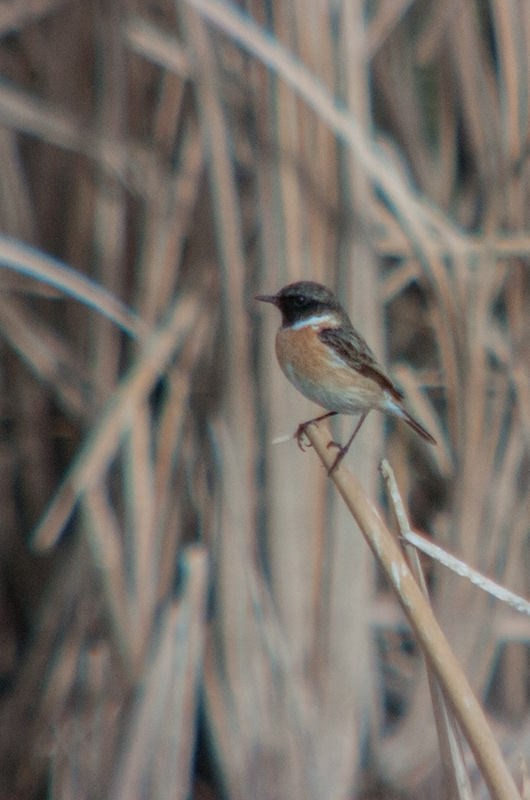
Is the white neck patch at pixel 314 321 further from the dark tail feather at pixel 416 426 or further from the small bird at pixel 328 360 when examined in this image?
the dark tail feather at pixel 416 426

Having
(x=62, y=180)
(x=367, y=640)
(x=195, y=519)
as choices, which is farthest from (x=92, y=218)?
(x=367, y=640)

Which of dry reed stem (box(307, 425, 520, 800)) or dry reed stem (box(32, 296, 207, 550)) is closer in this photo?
dry reed stem (box(307, 425, 520, 800))

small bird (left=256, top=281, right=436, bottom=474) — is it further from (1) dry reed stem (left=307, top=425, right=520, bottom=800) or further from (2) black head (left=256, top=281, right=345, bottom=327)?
(1) dry reed stem (left=307, top=425, right=520, bottom=800)

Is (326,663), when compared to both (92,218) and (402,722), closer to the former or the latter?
(402,722)

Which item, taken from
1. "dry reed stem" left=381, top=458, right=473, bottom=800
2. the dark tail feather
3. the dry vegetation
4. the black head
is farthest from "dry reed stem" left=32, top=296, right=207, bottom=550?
"dry reed stem" left=381, top=458, right=473, bottom=800

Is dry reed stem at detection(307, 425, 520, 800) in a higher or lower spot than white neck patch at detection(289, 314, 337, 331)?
lower

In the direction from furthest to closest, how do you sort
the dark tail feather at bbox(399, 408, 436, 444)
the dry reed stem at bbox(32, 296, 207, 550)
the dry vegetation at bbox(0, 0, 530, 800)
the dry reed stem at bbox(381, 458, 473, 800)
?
the dry reed stem at bbox(32, 296, 207, 550) < the dry vegetation at bbox(0, 0, 530, 800) < the dark tail feather at bbox(399, 408, 436, 444) < the dry reed stem at bbox(381, 458, 473, 800)

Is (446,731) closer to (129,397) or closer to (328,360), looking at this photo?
(328,360)
